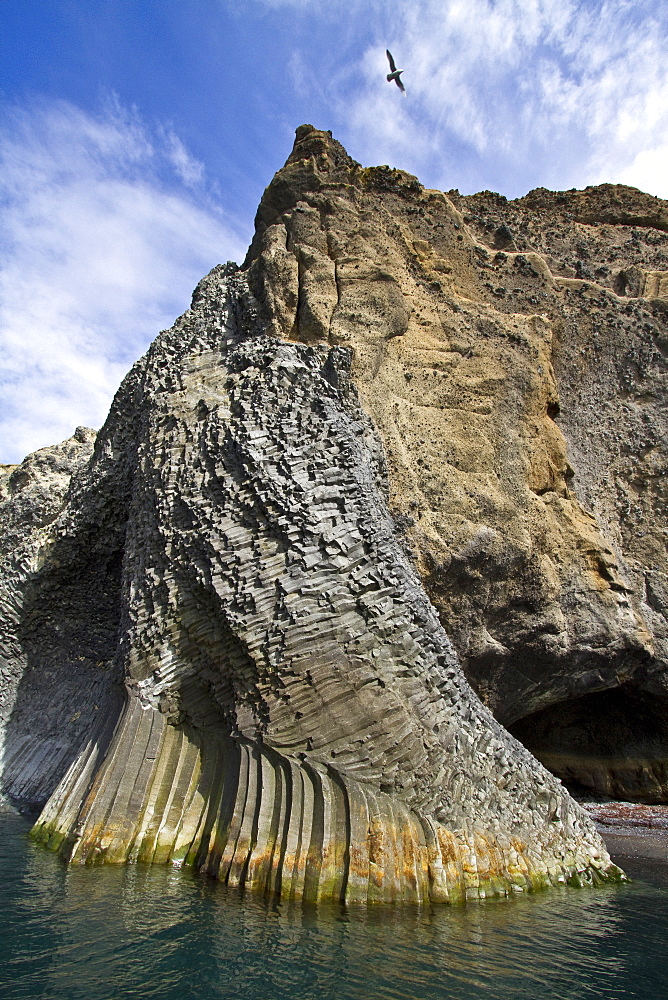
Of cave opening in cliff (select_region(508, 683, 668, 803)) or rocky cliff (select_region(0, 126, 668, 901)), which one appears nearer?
rocky cliff (select_region(0, 126, 668, 901))

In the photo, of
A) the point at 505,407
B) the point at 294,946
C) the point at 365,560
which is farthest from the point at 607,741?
the point at 294,946

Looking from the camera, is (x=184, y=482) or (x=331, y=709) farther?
(x=184, y=482)

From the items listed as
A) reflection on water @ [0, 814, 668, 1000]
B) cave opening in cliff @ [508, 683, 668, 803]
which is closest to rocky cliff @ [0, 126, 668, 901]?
cave opening in cliff @ [508, 683, 668, 803]

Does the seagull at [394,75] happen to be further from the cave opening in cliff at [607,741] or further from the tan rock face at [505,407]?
the cave opening in cliff at [607,741]

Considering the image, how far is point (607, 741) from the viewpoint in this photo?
12.8 metres

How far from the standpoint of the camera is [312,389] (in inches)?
364

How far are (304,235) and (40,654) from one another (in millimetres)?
9358

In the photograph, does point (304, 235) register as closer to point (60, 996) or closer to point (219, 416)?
point (219, 416)

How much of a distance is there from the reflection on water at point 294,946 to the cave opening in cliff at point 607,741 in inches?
250

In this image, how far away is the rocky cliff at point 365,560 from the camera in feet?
22.2

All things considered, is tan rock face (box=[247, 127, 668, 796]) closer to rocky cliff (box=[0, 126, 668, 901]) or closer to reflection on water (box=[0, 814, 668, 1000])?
rocky cliff (box=[0, 126, 668, 901])

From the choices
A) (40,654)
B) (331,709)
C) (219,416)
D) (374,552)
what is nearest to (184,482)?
(219,416)

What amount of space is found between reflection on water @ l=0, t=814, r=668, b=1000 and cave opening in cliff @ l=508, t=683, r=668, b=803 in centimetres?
636

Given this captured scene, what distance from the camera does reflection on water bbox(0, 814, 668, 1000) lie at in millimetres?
4043
